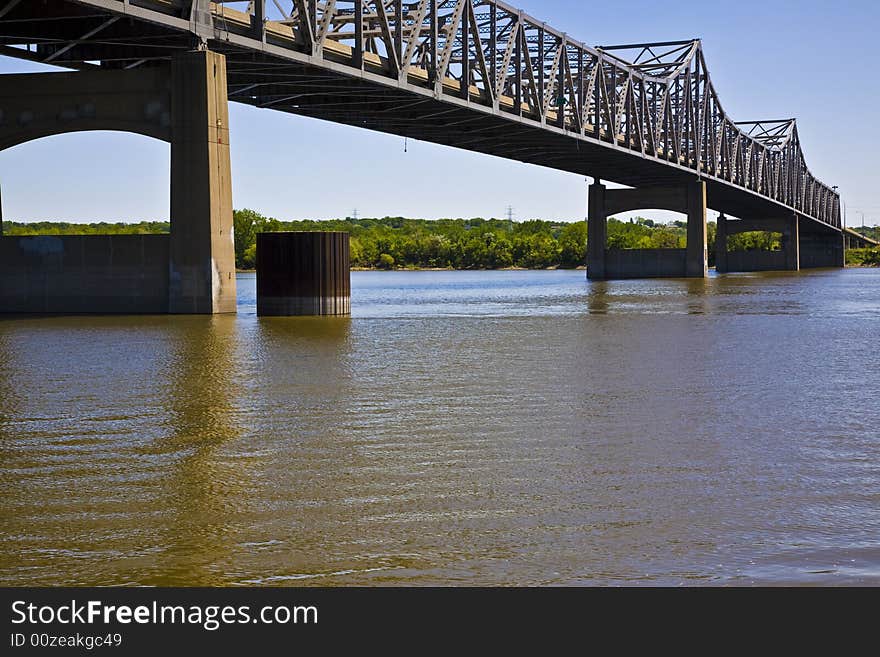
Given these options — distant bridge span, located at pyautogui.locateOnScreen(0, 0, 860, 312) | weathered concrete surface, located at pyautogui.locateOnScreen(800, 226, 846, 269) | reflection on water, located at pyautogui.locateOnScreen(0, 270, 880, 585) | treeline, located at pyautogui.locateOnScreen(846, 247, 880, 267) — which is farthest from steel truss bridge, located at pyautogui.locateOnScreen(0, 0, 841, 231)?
treeline, located at pyautogui.locateOnScreen(846, 247, 880, 267)

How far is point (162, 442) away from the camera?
438 inches

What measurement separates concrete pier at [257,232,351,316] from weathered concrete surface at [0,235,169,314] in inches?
121

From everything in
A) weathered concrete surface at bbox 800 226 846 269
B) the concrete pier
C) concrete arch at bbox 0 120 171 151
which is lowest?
the concrete pier

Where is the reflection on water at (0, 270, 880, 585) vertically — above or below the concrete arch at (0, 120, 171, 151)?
below

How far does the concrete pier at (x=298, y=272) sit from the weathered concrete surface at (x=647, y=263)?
219 ft

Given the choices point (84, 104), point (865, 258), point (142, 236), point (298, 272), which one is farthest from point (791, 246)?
point (84, 104)

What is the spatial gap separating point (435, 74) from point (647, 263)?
5256cm

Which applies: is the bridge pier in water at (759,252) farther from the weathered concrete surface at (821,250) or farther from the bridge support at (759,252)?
the weathered concrete surface at (821,250)

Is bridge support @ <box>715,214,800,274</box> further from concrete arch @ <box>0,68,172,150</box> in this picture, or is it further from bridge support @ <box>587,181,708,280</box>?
concrete arch @ <box>0,68,172,150</box>

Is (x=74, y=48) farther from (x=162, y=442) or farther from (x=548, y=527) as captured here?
(x=548, y=527)

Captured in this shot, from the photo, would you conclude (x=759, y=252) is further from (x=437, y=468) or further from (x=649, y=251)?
(x=437, y=468)

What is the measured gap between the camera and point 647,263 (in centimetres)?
9975

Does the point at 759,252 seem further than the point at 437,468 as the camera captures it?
Yes

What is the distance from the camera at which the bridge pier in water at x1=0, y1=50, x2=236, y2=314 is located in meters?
31.7
